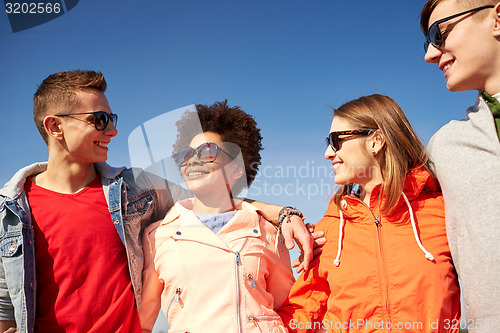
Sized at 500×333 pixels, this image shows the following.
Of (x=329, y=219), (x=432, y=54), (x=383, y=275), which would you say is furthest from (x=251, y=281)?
(x=432, y=54)

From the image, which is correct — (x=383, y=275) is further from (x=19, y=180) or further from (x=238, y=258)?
(x=19, y=180)

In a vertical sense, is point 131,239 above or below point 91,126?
below

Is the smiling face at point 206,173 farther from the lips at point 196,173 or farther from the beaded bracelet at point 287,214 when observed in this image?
the beaded bracelet at point 287,214

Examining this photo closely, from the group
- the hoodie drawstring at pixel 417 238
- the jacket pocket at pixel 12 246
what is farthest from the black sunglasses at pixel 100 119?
the hoodie drawstring at pixel 417 238

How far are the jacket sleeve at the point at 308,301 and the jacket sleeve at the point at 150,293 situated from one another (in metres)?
1.11

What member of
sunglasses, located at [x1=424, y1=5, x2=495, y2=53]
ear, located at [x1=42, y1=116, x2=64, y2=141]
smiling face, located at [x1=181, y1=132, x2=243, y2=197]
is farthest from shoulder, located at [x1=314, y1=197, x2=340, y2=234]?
ear, located at [x1=42, y1=116, x2=64, y2=141]

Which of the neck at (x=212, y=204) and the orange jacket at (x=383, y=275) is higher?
the neck at (x=212, y=204)

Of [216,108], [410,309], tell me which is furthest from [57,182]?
[410,309]

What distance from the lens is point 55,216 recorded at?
3.54 m

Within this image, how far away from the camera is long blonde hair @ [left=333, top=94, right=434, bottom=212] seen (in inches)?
127

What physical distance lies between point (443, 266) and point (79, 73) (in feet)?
12.1

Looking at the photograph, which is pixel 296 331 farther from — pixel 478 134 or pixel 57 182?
pixel 57 182

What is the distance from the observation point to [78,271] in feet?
11.2

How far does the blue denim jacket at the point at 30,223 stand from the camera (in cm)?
333
